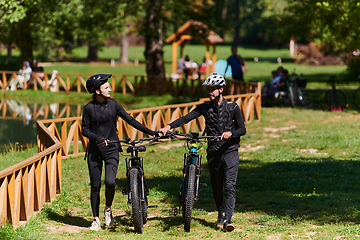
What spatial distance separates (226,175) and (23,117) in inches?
560

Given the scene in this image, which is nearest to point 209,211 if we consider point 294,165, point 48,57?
point 294,165

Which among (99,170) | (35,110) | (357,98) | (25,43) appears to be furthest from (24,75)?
(99,170)

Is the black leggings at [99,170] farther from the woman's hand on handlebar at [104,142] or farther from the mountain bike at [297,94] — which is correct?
the mountain bike at [297,94]

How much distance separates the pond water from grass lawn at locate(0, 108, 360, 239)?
3533mm

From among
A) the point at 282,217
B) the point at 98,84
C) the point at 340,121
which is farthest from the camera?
the point at 340,121

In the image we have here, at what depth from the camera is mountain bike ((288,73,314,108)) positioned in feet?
62.8

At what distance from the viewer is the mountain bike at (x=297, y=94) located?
19.2 metres

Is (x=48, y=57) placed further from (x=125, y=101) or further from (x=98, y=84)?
(x=98, y=84)

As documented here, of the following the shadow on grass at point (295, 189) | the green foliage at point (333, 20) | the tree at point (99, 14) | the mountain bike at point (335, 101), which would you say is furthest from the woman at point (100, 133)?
the tree at point (99, 14)

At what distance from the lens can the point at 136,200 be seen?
6301mm

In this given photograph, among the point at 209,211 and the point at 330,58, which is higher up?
the point at 330,58

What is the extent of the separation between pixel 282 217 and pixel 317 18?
46.9 feet

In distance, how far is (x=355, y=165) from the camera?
33.2ft

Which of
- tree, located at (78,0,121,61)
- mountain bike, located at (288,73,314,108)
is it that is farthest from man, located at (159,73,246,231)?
tree, located at (78,0,121,61)
